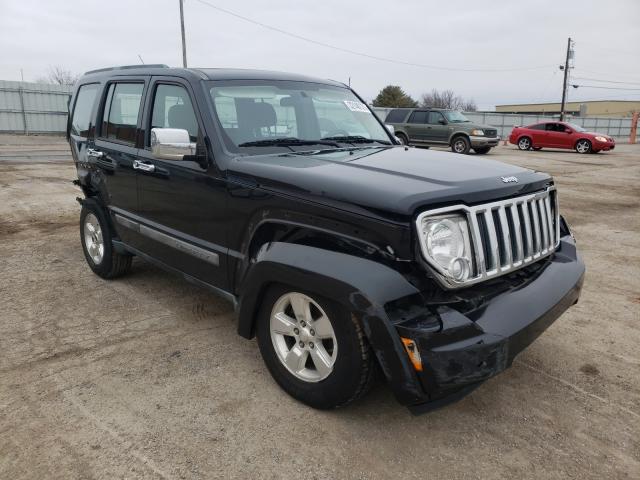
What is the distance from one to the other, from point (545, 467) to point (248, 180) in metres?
2.11

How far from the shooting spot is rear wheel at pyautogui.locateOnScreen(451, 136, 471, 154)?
64.2ft

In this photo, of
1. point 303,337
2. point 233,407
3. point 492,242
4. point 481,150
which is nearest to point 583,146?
point 481,150

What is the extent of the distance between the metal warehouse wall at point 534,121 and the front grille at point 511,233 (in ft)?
108

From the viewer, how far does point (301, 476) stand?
2.34m

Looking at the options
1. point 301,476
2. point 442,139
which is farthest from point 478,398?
point 442,139

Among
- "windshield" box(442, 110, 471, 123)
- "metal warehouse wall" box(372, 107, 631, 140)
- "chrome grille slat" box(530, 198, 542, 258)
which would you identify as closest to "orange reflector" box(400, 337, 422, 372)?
"chrome grille slat" box(530, 198, 542, 258)

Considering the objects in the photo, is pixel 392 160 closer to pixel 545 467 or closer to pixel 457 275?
pixel 457 275

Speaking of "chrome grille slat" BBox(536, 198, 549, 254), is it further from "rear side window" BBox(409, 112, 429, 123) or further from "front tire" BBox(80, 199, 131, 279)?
"rear side window" BBox(409, 112, 429, 123)

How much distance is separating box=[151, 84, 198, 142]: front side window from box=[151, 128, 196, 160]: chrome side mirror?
18cm

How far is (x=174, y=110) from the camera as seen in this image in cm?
370

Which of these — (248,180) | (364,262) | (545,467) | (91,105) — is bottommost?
(545,467)

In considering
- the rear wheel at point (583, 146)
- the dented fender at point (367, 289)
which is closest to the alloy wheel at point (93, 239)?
the dented fender at point (367, 289)

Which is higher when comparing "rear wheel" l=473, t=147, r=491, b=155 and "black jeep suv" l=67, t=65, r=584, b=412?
"black jeep suv" l=67, t=65, r=584, b=412

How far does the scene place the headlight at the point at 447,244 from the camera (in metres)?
2.32
